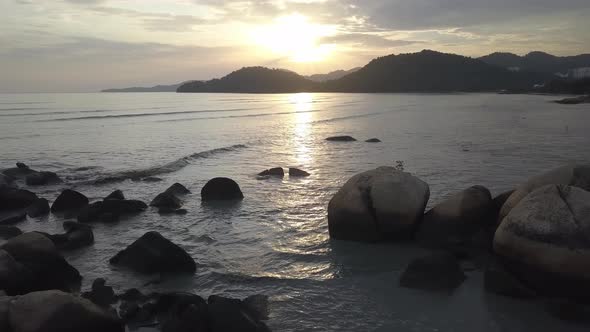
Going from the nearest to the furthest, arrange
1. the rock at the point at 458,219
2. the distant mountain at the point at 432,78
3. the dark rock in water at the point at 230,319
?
the dark rock in water at the point at 230,319 → the rock at the point at 458,219 → the distant mountain at the point at 432,78

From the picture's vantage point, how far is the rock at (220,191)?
1465cm

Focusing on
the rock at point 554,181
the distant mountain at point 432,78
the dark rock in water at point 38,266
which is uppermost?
the distant mountain at point 432,78

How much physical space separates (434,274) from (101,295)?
5.65 metres

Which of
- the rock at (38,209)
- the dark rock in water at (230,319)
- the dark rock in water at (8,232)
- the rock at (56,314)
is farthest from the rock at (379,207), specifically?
the rock at (38,209)

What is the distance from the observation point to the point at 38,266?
310 inches

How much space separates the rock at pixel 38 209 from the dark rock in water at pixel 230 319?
8.90 m

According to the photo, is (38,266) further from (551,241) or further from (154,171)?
(154,171)

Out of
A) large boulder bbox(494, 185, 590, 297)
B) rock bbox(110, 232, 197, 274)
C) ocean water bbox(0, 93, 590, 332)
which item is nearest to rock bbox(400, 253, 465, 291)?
ocean water bbox(0, 93, 590, 332)

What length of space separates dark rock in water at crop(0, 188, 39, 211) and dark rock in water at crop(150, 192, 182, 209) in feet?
12.4

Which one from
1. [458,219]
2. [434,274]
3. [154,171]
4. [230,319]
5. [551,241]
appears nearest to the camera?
[230,319]

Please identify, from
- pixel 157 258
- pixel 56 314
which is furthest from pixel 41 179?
pixel 56 314

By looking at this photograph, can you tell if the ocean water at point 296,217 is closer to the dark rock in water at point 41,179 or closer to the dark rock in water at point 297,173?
the dark rock in water at point 297,173

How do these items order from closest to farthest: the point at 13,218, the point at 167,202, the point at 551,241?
the point at 551,241
the point at 13,218
the point at 167,202

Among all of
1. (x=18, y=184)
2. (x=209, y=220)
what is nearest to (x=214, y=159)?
(x=18, y=184)
